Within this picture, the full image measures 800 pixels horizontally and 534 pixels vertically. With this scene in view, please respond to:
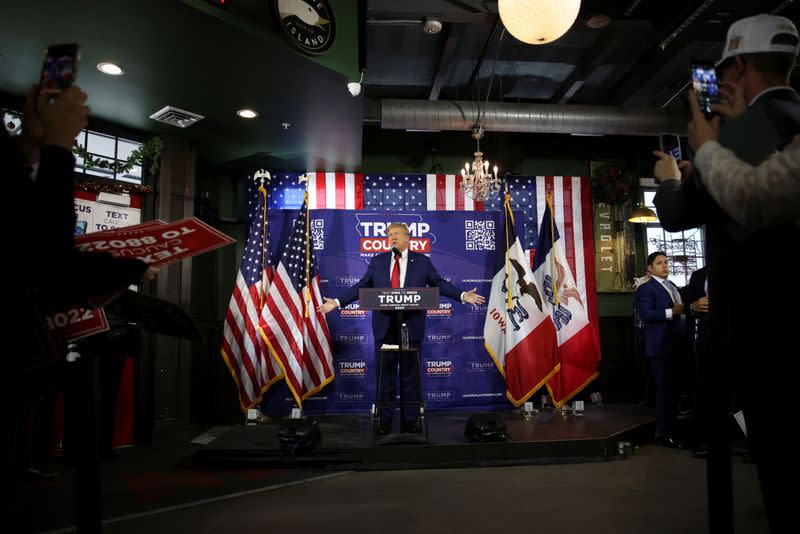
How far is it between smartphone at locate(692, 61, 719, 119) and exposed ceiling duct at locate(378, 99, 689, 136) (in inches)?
215

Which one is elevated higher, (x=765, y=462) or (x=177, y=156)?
(x=177, y=156)

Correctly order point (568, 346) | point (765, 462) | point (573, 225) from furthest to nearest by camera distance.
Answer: point (573, 225), point (568, 346), point (765, 462)

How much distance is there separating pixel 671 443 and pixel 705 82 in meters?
4.30

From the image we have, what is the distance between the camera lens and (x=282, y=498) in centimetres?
320

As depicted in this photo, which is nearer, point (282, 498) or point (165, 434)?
point (282, 498)

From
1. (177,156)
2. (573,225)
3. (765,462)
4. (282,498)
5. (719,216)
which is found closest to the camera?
(765,462)

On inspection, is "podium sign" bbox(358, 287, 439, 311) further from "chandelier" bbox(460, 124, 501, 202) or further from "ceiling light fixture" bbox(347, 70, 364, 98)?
"chandelier" bbox(460, 124, 501, 202)

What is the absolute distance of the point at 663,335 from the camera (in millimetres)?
4711

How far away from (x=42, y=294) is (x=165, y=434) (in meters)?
4.67

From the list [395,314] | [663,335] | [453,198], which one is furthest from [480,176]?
[663,335]

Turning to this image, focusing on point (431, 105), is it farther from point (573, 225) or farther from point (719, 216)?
point (719, 216)

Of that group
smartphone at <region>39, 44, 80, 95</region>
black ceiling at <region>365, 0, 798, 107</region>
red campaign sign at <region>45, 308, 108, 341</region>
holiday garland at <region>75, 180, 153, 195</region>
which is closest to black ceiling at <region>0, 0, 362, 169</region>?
holiday garland at <region>75, 180, 153, 195</region>

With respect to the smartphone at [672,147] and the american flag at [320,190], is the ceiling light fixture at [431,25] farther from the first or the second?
the smartphone at [672,147]

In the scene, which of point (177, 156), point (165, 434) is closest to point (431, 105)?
point (177, 156)
